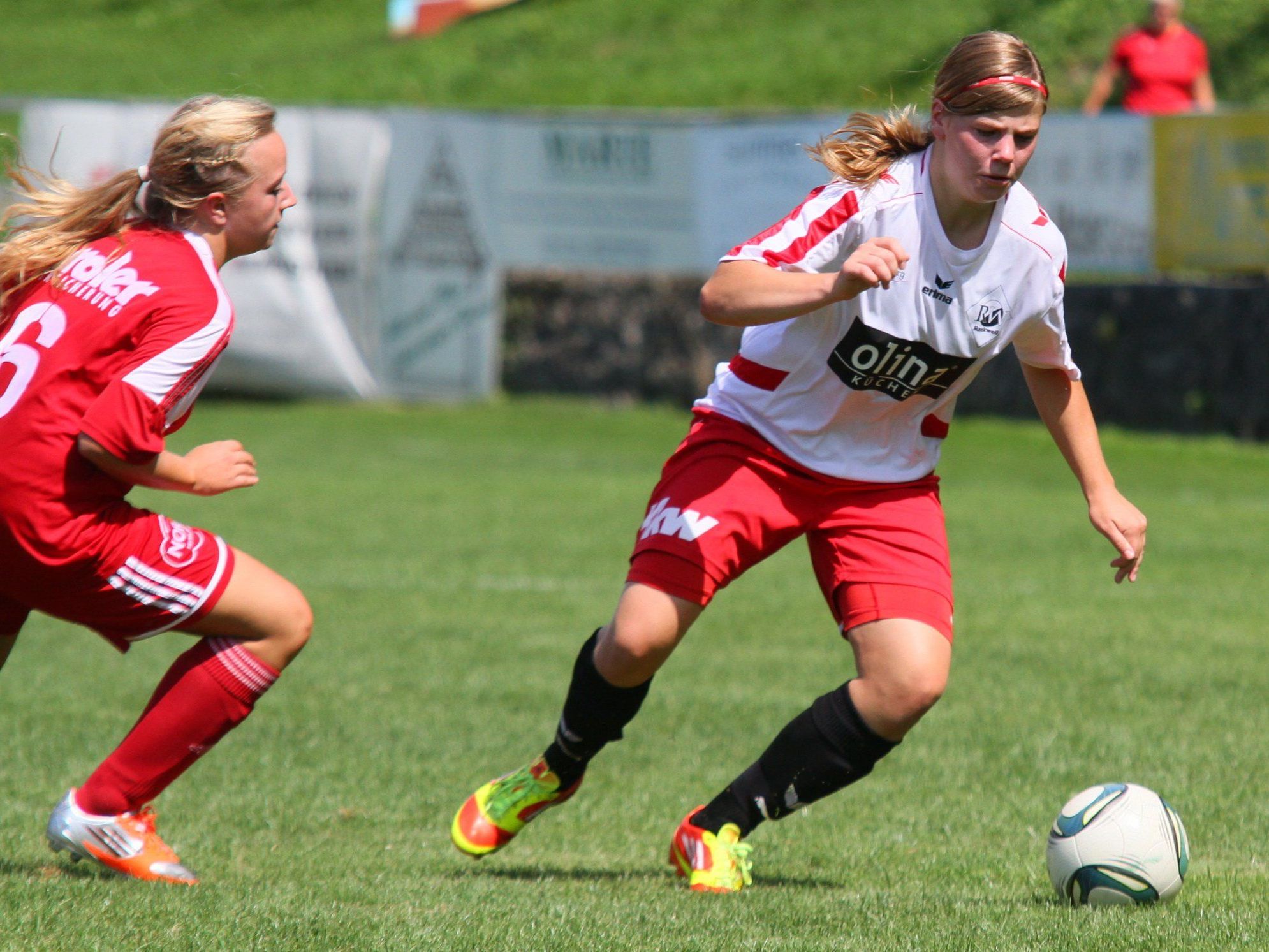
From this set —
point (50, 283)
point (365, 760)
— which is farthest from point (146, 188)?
point (365, 760)

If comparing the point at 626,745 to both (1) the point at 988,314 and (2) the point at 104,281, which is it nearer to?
(1) the point at 988,314

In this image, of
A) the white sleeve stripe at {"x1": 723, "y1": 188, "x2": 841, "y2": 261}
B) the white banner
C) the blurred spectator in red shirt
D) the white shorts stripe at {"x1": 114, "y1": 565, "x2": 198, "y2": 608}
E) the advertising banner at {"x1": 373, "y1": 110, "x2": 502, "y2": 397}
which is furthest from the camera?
the advertising banner at {"x1": 373, "y1": 110, "x2": 502, "y2": 397}

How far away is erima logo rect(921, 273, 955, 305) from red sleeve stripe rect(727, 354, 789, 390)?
0.39 m

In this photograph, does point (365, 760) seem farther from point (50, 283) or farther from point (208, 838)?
point (50, 283)

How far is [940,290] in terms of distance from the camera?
3.83 m

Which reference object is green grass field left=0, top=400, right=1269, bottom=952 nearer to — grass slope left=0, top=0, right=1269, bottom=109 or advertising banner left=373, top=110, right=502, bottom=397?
advertising banner left=373, top=110, right=502, bottom=397

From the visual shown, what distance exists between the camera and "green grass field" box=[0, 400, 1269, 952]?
3.58 metres

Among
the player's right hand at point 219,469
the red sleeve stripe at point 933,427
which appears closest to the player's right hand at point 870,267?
the red sleeve stripe at point 933,427

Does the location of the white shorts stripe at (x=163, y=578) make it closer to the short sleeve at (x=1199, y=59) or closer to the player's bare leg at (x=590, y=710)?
the player's bare leg at (x=590, y=710)

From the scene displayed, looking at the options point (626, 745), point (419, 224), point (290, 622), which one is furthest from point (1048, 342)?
point (419, 224)

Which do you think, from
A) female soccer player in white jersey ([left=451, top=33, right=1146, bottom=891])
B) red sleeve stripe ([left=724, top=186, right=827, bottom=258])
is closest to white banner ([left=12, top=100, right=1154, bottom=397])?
female soccer player in white jersey ([left=451, top=33, right=1146, bottom=891])

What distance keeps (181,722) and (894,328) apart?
183 cm

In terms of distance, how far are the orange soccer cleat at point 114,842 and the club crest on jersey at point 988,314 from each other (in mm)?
2174

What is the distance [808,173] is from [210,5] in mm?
23333
